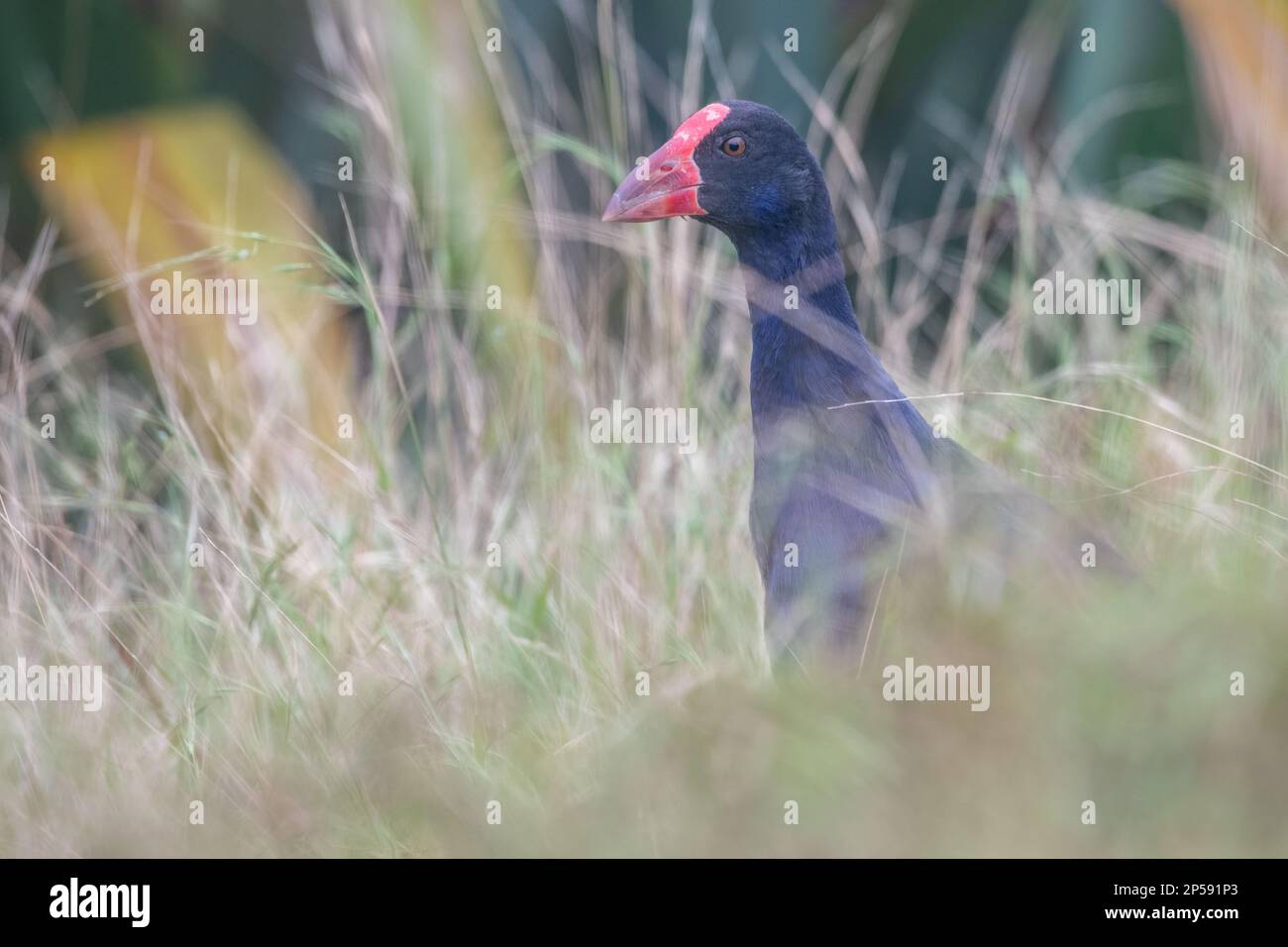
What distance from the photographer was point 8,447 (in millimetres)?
3729

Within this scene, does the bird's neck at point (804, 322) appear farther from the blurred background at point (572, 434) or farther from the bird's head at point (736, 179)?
the blurred background at point (572, 434)

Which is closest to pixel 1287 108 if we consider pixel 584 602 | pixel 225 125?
pixel 584 602

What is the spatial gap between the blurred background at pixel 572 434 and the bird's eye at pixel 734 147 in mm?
275

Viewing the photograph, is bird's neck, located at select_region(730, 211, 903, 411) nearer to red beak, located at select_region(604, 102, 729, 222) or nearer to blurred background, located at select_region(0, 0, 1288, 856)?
red beak, located at select_region(604, 102, 729, 222)

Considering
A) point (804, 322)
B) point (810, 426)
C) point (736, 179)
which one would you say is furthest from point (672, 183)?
point (810, 426)

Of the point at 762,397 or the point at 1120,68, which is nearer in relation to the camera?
the point at 762,397

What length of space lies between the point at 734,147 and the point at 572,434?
2.41 feet

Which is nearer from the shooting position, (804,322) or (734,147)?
(804,322)

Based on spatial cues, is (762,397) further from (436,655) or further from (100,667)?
(100,667)

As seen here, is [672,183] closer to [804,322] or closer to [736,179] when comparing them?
[736,179]

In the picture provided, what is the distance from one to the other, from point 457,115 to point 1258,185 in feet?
6.06

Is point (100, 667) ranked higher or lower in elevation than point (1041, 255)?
lower

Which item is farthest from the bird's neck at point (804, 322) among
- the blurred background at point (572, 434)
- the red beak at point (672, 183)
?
the blurred background at point (572, 434)

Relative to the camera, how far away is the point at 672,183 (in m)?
3.36
